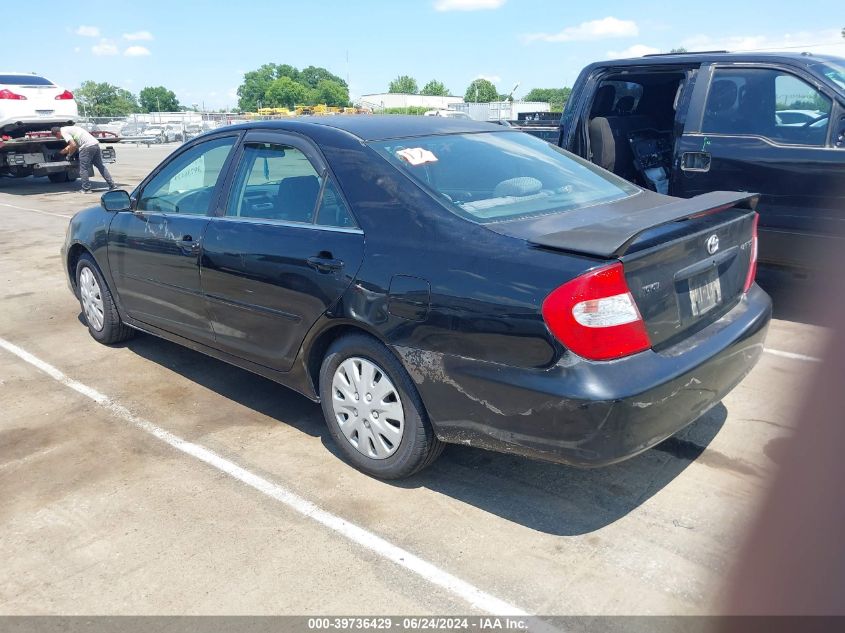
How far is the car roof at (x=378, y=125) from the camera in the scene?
3652 mm

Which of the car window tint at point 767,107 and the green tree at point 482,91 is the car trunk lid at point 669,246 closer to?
the car window tint at point 767,107

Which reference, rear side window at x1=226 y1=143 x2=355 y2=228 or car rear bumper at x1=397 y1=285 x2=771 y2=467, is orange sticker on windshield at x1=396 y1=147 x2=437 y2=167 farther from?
car rear bumper at x1=397 y1=285 x2=771 y2=467

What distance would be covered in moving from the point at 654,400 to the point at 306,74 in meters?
186

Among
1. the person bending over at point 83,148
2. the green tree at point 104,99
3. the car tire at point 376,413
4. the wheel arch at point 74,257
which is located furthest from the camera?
the green tree at point 104,99

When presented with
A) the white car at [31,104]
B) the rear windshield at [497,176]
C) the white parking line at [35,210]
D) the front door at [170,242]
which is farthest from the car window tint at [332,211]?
the white car at [31,104]

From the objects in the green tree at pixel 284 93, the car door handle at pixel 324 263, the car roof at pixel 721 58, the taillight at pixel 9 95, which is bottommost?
the car door handle at pixel 324 263

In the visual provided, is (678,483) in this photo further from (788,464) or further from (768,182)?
(768,182)

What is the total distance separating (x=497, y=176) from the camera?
11.7ft

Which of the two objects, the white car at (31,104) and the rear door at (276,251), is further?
the white car at (31,104)

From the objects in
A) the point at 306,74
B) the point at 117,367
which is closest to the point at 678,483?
the point at 117,367

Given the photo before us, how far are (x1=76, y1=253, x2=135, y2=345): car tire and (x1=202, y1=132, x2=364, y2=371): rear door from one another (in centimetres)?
155

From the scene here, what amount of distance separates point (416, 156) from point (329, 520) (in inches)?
67.7

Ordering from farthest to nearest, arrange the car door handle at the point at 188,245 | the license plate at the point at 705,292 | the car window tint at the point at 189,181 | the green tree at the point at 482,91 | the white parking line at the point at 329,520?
1. the green tree at the point at 482,91
2. the car window tint at the point at 189,181
3. the car door handle at the point at 188,245
4. the license plate at the point at 705,292
5. the white parking line at the point at 329,520

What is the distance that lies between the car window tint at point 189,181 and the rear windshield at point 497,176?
1258 mm
